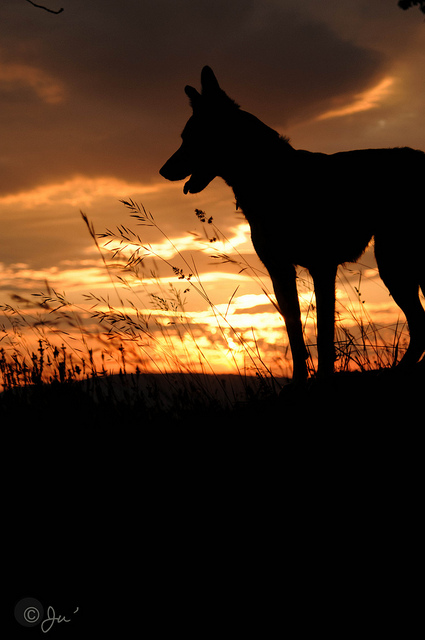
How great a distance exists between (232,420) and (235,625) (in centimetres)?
143

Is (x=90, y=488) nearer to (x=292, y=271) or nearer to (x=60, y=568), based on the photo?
(x=60, y=568)

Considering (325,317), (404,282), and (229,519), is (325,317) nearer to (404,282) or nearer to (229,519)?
(404,282)

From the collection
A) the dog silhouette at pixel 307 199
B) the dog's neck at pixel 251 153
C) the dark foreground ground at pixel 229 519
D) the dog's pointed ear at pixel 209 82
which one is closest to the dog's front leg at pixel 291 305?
the dog silhouette at pixel 307 199

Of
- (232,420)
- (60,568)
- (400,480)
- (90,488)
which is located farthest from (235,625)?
(232,420)

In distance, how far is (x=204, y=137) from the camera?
4070mm

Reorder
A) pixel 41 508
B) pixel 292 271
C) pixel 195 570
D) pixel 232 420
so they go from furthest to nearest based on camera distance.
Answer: pixel 292 271 → pixel 232 420 → pixel 41 508 → pixel 195 570

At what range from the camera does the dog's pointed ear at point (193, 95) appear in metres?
4.11

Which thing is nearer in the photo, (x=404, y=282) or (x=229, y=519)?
(x=229, y=519)

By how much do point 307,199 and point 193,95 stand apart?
1.26 metres

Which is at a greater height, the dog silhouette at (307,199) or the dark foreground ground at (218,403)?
the dog silhouette at (307,199)

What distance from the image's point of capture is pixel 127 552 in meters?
1.97

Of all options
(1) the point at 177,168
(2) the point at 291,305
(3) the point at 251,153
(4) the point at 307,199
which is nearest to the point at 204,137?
(1) the point at 177,168

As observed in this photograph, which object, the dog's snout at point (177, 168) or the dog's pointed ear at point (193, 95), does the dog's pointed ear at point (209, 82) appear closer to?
the dog's pointed ear at point (193, 95)

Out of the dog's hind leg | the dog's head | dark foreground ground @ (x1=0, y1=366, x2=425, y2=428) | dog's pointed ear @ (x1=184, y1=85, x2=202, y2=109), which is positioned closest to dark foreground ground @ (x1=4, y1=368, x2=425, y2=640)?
dark foreground ground @ (x1=0, y1=366, x2=425, y2=428)
